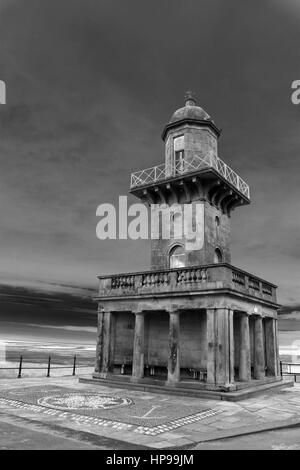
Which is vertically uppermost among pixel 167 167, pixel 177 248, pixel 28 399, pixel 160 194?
pixel 167 167

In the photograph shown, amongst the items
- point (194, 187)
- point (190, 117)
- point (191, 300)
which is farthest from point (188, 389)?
point (190, 117)

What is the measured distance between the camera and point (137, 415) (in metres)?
10.2

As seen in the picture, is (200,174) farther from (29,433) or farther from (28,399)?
(29,433)

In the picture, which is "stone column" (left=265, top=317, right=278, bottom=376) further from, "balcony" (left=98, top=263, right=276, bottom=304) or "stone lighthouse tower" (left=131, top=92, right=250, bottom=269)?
"stone lighthouse tower" (left=131, top=92, right=250, bottom=269)

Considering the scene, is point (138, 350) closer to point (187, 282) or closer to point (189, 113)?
point (187, 282)

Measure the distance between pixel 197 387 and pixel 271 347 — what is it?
6996 millimetres

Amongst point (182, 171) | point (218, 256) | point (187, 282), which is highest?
point (182, 171)

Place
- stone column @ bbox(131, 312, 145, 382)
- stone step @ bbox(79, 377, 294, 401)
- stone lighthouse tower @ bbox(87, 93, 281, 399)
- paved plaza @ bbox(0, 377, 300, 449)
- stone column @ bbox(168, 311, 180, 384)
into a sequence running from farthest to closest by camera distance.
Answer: stone column @ bbox(131, 312, 145, 382)
stone column @ bbox(168, 311, 180, 384)
stone lighthouse tower @ bbox(87, 93, 281, 399)
stone step @ bbox(79, 377, 294, 401)
paved plaza @ bbox(0, 377, 300, 449)

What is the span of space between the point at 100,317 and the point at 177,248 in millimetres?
5645

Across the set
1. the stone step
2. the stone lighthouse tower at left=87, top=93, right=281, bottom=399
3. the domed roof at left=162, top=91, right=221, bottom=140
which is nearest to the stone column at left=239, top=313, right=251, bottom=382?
the stone lighthouse tower at left=87, top=93, right=281, bottom=399

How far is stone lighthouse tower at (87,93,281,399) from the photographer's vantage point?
594 inches
